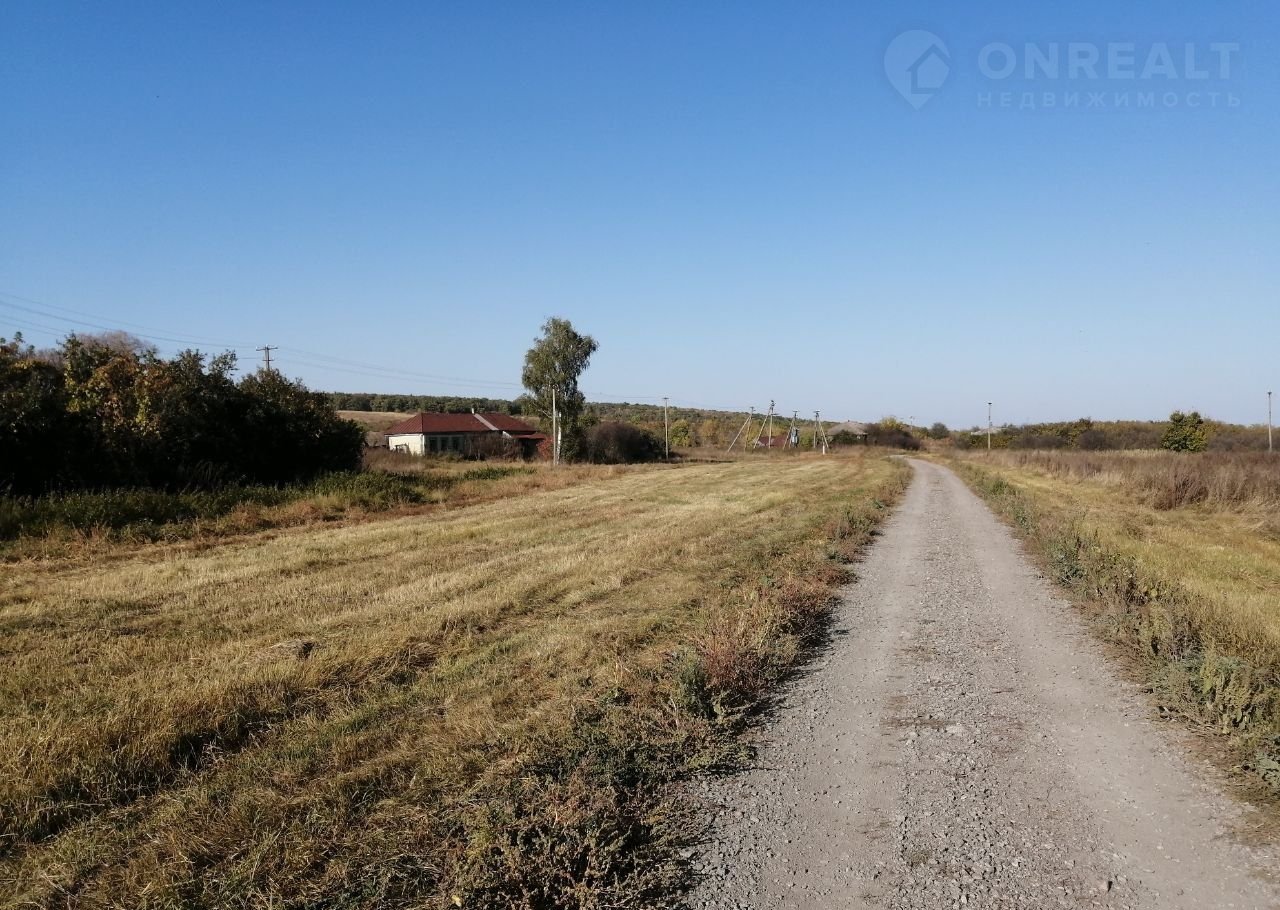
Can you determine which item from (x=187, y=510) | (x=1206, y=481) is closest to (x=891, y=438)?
(x=1206, y=481)

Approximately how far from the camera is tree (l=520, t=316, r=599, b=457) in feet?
188

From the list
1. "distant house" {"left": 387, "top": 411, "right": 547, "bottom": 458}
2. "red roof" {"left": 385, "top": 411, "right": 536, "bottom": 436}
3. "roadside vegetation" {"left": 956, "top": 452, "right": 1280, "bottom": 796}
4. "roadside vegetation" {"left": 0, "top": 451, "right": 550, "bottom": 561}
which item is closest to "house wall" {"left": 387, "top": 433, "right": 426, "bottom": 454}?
"distant house" {"left": 387, "top": 411, "right": 547, "bottom": 458}

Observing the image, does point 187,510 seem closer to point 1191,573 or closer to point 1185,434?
point 1191,573

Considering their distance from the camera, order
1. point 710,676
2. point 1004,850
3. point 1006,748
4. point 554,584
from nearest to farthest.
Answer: point 1004,850 < point 1006,748 < point 710,676 < point 554,584

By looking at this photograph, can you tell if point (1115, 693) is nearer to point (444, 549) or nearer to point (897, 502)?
point (444, 549)

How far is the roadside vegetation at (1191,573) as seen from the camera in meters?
5.34

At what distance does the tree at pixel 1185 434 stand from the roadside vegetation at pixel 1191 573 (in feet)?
115

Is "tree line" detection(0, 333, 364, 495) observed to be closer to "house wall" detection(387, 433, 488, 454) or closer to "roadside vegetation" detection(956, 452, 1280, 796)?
"roadside vegetation" detection(956, 452, 1280, 796)

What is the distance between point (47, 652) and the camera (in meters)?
7.13

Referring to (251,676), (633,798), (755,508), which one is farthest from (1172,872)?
(755,508)

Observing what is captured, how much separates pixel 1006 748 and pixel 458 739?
12.0 feet

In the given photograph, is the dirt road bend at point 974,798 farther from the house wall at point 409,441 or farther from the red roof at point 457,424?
the red roof at point 457,424

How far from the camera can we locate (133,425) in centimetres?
1962

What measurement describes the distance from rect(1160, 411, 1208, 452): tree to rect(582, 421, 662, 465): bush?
1551 inches
